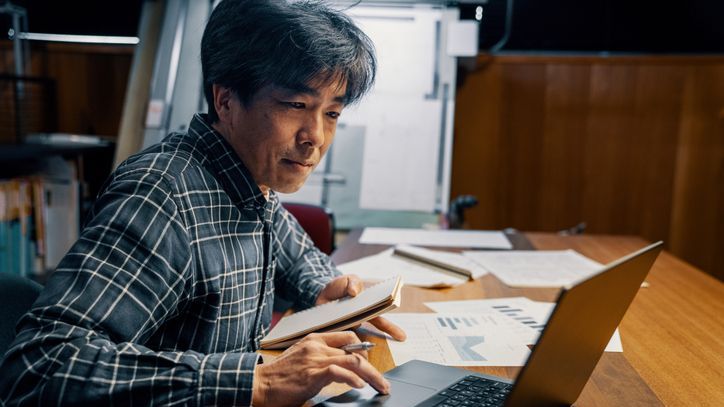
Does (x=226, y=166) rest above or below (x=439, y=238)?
above

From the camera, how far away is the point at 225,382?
73cm

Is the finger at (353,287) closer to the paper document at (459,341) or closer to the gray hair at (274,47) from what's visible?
the paper document at (459,341)

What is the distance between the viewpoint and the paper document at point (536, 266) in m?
1.46

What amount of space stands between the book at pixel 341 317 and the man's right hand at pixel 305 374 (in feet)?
0.72

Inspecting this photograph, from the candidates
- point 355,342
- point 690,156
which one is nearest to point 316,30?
point 355,342

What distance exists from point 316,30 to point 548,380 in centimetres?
61

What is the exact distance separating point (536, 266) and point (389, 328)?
680mm

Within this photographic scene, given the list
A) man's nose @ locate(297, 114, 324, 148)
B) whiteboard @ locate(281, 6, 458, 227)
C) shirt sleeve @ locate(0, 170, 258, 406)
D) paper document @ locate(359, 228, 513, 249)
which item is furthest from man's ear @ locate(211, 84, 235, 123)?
whiteboard @ locate(281, 6, 458, 227)

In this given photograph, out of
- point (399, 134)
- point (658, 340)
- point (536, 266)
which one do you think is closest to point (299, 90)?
point (658, 340)

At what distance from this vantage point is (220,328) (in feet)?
3.16

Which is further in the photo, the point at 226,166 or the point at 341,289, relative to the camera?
the point at 341,289

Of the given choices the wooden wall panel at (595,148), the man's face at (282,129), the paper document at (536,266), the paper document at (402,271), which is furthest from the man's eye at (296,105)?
the wooden wall panel at (595,148)

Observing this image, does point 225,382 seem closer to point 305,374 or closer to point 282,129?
point 305,374

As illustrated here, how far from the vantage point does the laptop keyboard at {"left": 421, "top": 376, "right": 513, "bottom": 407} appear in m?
0.77
